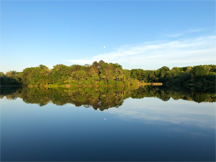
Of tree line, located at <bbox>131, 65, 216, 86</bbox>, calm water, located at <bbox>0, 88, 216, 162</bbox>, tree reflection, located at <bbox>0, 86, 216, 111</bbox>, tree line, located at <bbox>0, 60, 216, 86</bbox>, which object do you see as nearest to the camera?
calm water, located at <bbox>0, 88, 216, 162</bbox>

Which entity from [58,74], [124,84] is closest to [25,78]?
[58,74]

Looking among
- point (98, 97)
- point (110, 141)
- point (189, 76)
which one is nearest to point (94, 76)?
point (98, 97)

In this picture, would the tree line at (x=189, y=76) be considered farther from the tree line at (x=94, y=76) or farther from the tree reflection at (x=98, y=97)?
the tree reflection at (x=98, y=97)

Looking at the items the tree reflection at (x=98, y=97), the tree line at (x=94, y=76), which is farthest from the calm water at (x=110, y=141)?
the tree line at (x=94, y=76)

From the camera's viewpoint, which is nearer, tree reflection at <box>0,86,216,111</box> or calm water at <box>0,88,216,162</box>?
calm water at <box>0,88,216,162</box>

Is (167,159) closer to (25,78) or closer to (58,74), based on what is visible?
(58,74)

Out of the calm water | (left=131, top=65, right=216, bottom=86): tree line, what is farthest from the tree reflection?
(left=131, top=65, right=216, bottom=86): tree line

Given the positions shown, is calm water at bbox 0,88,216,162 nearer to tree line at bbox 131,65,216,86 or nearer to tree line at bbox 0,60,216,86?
tree line at bbox 0,60,216,86

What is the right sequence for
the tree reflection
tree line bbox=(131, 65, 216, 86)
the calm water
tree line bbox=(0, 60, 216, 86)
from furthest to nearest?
tree line bbox=(0, 60, 216, 86)
tree line bbox=(131, 65, 216, 86)
the tree reflection
the calm water

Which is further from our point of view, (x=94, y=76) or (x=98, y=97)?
(x=94, y=76)

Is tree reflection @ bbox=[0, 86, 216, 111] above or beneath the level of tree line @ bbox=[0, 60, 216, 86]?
beneath

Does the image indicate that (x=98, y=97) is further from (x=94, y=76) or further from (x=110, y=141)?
(x=94, y=76)

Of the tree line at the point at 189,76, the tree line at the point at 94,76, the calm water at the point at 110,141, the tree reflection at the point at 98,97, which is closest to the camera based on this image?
the calm water at the point at 110,141

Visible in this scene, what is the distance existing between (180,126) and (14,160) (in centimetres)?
1032
